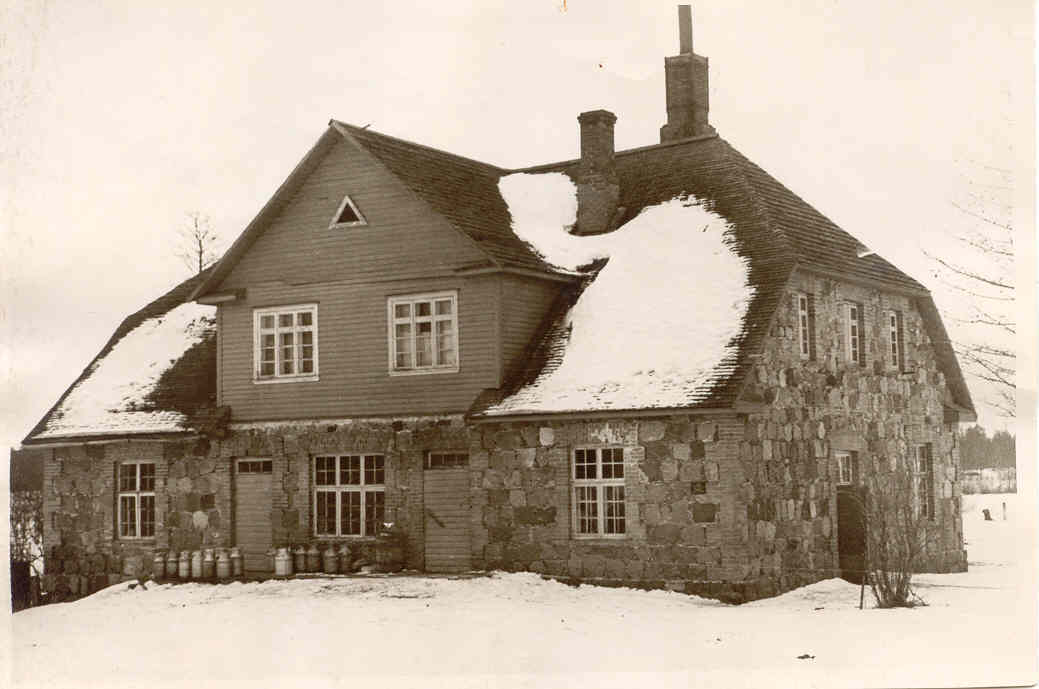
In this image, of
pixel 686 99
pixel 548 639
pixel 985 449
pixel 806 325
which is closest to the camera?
pixel 548 639

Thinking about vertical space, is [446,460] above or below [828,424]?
below

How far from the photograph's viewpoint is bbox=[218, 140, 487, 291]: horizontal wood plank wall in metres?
29.5

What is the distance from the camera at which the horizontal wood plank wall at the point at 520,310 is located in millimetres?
29062

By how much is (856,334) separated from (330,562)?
10445mm

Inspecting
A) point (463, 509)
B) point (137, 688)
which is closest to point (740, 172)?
point (463, 509)

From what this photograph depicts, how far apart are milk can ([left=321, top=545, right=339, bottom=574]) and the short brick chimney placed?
7490mm

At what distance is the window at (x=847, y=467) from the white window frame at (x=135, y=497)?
1299 centimetres

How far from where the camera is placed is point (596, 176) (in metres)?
31.5

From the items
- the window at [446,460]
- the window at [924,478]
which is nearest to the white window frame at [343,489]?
the window at [446,460]

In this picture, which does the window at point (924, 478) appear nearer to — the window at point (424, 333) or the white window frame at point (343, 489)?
the window at point (424, 333)

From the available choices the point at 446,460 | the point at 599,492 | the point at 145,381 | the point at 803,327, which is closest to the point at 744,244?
the point at 803,327

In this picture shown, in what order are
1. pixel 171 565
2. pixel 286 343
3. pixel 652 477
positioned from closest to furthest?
pixel 652 477 → pixel 171 565 → pixel 286 343

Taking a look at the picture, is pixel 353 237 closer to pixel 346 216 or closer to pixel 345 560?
pixel 346 216

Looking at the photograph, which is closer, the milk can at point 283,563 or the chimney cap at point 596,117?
the milk can at point 283,563
